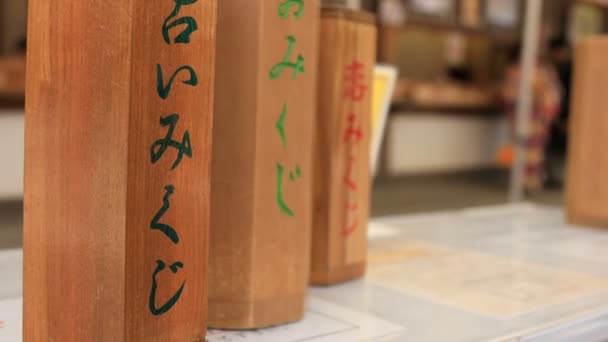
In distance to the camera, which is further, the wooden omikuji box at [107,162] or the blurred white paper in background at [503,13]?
the blurred white paper in background at [503,13]

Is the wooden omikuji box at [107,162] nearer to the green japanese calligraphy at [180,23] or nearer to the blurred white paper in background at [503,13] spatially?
the green japanese calligraphy at [180,23]

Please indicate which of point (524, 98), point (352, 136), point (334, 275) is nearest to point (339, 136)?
point (352, 136)

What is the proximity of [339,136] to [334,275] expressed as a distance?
0.14 m

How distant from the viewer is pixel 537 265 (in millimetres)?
766

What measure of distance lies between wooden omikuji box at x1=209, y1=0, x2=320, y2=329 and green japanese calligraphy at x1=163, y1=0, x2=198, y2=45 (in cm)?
7

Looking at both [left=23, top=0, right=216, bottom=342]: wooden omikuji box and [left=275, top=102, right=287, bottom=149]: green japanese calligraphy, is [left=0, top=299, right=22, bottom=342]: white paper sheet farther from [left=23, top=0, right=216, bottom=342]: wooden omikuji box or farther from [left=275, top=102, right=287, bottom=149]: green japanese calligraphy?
[left=275, top=102, right=287, bottom=149]: green japanese calligraphy

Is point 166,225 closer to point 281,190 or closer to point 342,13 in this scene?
point 281,190

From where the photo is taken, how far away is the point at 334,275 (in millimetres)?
631

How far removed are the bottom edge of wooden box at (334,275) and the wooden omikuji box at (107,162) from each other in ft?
0.82

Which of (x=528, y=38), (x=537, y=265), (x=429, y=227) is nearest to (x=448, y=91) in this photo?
(x=528, y=38)

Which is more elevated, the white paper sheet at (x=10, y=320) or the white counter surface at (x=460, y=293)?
the white paper sheet at (x=10, y=320)

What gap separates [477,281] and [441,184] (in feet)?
10.4

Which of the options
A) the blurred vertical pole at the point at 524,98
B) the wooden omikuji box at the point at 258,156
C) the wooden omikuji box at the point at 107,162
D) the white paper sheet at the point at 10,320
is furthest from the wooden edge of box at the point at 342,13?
the blurred vertical pole at the point at 524,98

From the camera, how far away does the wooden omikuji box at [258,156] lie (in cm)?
46
